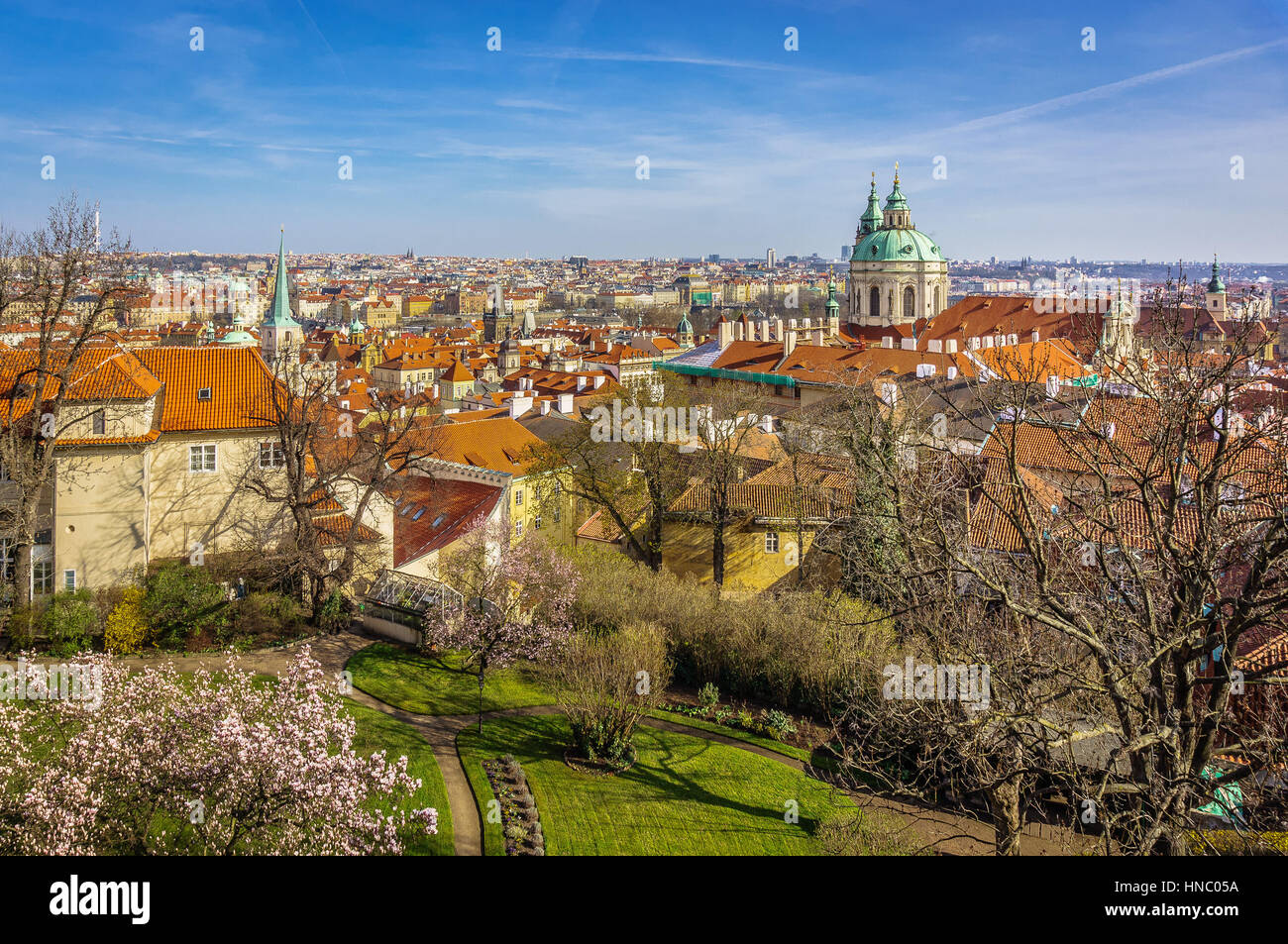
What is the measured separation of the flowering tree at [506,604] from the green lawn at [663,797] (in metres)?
1.27

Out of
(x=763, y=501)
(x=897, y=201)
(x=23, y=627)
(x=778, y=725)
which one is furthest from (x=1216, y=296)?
(x=23, y=627)

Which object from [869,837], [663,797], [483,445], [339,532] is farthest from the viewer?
[483,445]

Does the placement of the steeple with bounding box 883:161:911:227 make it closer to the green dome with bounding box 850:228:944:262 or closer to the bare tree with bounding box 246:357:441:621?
the green dome with bounding box 850:228:944:262

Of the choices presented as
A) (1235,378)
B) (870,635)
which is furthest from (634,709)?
(1235,378)

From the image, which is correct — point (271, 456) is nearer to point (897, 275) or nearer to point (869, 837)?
point (869, 837)

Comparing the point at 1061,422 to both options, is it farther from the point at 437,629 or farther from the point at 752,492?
the point at 752,492

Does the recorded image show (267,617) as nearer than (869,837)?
No

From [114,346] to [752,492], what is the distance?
1521 cm

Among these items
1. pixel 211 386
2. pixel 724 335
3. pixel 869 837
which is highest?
pixel 724 335

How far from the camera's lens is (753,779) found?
49.2 ft

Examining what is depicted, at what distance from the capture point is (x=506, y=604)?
18391 millimetres

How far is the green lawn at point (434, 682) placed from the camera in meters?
17.0

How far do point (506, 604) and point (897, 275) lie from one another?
70456 mm

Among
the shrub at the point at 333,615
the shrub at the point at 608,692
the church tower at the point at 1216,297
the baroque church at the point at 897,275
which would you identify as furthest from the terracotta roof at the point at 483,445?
the church tower at the point at 1216,297
